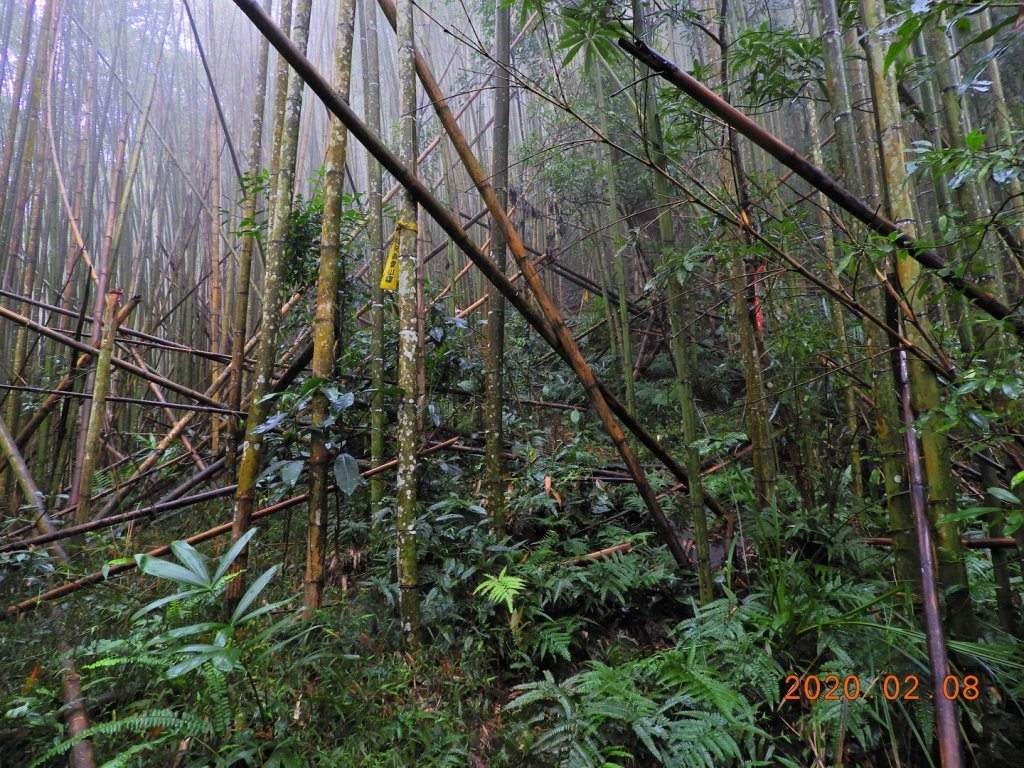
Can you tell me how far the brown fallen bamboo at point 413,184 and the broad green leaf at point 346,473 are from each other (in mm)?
777

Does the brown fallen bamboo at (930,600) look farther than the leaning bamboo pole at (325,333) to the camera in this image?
No

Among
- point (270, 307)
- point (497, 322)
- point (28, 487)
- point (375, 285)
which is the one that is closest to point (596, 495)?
point (497, 322)

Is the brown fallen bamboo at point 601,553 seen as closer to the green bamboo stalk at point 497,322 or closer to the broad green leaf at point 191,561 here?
the green bamboo stalk at point 497,322

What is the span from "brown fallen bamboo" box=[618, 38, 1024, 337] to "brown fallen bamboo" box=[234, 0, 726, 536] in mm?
725

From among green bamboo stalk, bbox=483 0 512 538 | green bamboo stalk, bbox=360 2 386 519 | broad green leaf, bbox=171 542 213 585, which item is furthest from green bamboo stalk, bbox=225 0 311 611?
green bamboo stalk, bbox=483 0 512 538

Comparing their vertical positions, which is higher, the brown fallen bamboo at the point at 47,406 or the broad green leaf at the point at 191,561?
the brown fallen bamboo at the point at 47,406

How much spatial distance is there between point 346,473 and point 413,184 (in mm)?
952

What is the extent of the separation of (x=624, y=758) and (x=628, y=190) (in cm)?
498

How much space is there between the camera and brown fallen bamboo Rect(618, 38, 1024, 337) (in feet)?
2.91

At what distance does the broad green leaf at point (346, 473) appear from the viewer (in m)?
1.67
